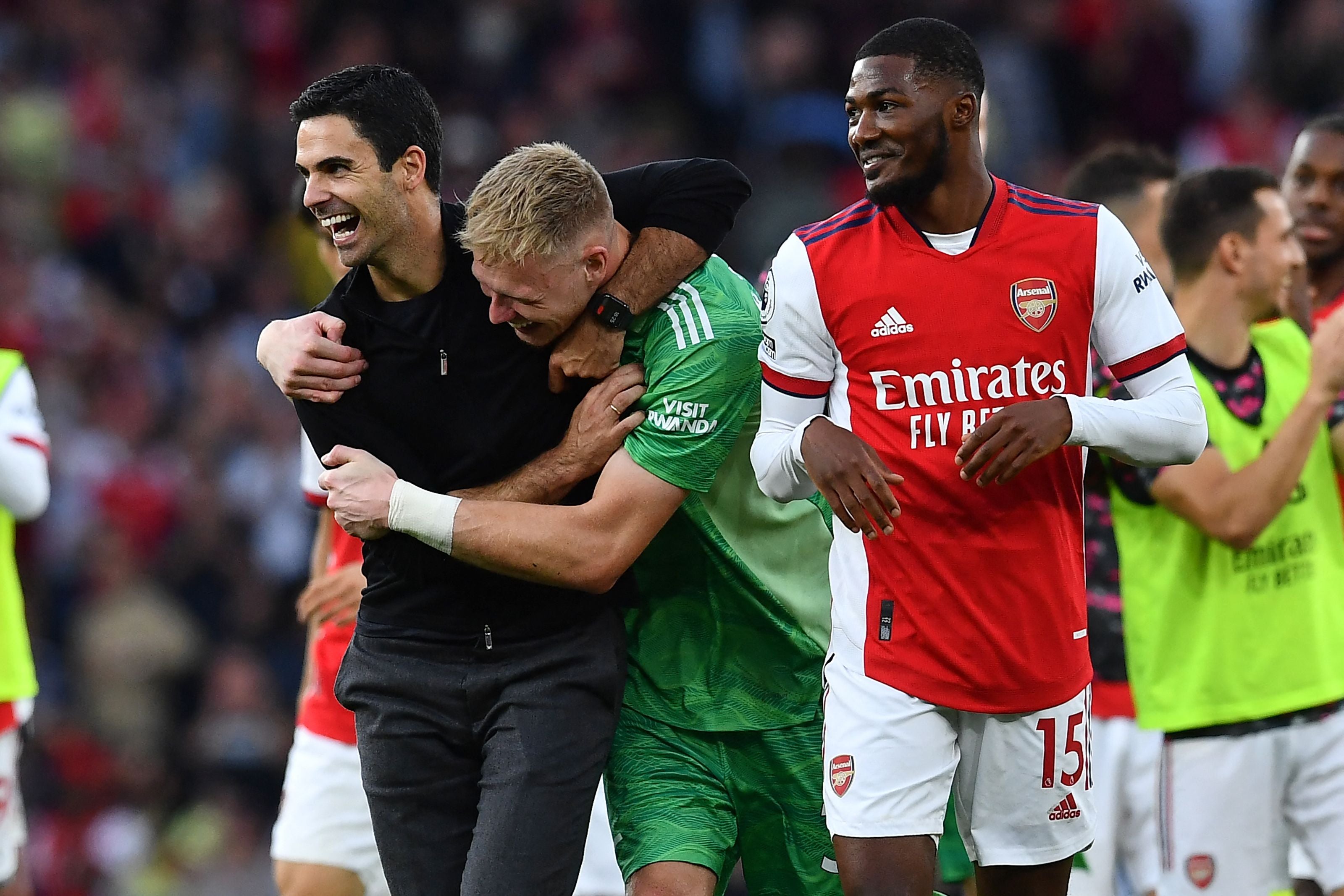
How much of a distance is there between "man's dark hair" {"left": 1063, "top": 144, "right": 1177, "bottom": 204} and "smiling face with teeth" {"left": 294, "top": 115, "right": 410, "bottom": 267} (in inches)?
111

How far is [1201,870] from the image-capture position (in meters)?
5.23

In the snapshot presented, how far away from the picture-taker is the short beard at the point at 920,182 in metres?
3.95

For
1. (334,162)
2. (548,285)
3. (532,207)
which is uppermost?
(334,162)

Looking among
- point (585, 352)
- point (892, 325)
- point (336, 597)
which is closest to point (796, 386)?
point (892, 325)

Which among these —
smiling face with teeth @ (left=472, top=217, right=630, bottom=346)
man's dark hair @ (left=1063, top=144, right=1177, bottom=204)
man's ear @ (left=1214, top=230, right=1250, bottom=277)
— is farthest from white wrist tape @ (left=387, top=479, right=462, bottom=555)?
man's dark hair @ (left=1063, top=144, right=1177, bottom=204)

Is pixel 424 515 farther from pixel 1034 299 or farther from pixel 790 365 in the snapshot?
pixel 1034 299

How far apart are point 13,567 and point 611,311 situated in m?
2.82

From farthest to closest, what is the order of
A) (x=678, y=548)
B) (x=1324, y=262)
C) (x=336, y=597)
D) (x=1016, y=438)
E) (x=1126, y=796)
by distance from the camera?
(x=1126, y=796) → (x=1324, y=262) → (x=336, y=597) → (x=678, y=548) → (x=1016, y=438)

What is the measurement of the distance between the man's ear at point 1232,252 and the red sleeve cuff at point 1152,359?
1.39m

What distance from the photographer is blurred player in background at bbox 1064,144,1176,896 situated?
5.83 meters

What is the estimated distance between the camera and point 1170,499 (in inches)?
199

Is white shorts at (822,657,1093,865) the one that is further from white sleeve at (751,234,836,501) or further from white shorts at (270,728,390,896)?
white shorts at (270,728,390,896)

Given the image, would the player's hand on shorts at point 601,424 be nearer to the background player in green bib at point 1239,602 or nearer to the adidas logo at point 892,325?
Result: the adidas logo at point 892,325

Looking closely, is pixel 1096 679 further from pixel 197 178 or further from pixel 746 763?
pixel 197 178
